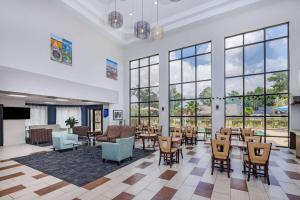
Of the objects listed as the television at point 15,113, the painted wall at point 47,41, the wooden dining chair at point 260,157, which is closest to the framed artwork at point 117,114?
the painted wall at point 47,41

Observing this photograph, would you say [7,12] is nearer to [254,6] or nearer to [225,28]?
[225,28]

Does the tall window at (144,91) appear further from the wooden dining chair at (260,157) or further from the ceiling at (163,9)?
the wooden dining chair at (260,157)

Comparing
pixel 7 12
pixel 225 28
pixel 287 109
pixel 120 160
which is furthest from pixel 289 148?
pixel 7 12

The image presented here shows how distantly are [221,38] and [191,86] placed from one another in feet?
9.58

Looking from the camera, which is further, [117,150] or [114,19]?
[114,19]

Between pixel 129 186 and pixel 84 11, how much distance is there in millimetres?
8199

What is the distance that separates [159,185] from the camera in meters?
3.40

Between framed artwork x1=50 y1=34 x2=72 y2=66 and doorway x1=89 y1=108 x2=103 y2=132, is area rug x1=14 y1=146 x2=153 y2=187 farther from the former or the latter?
doorway x1=89 y1=108 x2=103 y2=132

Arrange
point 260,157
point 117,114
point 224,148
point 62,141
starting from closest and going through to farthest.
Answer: point 260,157 → point 224,148 → point 62,141 → point 117,114

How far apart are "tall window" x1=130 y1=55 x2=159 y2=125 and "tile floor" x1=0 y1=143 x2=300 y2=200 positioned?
619 cm

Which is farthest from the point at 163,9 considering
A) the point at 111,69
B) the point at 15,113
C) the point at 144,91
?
the point at 15,113

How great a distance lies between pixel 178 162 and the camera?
491 centimetres

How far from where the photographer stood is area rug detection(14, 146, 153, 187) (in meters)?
3.88

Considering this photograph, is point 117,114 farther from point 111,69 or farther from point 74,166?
point 74,166
